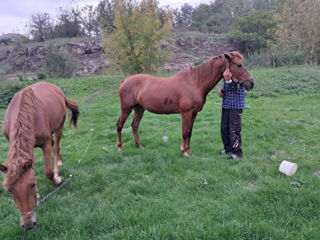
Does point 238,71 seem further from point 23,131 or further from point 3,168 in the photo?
point 3,168

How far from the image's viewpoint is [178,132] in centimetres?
633

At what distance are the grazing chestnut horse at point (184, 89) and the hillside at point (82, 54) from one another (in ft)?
71.9

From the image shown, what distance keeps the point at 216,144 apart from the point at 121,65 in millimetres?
13776

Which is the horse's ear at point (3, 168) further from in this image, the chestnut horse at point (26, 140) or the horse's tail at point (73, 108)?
the horse's tail at point (73, 108)

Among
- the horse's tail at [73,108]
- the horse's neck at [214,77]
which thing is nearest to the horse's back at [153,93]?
the horse's neck at [214,77]

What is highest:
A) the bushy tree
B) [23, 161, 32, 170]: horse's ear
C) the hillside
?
the bushy tree

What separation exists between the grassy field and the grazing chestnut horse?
0.88 m

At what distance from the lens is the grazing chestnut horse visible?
4.29m

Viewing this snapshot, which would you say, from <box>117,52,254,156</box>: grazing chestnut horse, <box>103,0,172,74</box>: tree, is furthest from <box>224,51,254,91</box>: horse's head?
<box>103,0,172,74</box>: tree

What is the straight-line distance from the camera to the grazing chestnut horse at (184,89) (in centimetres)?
429

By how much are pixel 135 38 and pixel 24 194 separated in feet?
50.2

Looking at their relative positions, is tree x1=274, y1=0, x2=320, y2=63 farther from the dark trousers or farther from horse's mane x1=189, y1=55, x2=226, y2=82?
horse's mane x1=189, y1=55, x2=226, y2=82

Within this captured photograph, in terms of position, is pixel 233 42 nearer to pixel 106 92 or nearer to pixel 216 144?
pixel 106 92

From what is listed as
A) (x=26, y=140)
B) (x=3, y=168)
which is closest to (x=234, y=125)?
(x=26, y=140)
